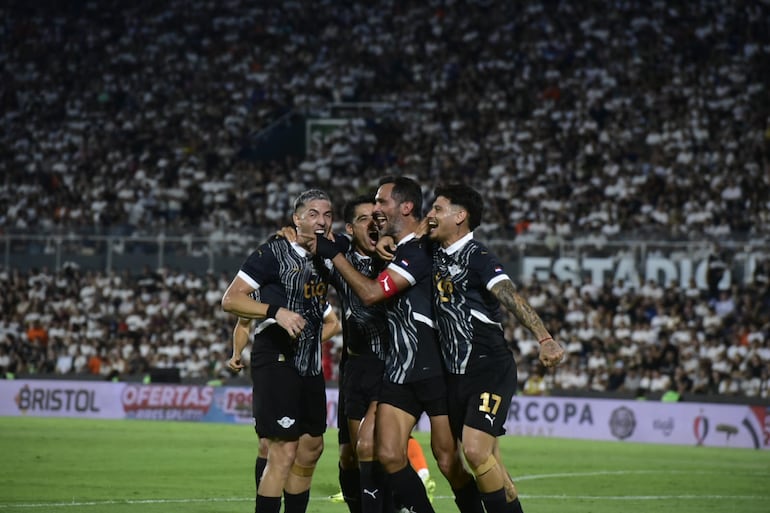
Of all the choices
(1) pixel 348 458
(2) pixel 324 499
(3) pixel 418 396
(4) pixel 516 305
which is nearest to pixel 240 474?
(2) pixel 324 499

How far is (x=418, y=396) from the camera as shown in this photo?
9.59 m

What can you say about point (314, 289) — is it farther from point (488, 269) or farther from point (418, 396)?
point (488, 269)

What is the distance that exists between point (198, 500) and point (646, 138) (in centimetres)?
2431

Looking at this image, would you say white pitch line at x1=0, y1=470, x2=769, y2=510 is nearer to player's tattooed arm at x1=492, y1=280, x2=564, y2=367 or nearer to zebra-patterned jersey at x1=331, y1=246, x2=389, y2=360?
zebra-patterned jersey at x1=331, y1=246, x2=389, y2=360

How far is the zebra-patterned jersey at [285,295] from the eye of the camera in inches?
384

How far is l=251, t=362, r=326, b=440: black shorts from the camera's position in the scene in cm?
950

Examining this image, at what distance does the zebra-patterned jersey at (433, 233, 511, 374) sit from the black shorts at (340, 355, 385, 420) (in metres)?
0.92

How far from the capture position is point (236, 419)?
2862 centimetres

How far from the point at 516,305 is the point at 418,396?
106 cm

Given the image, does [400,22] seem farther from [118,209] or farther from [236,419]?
[236,419]

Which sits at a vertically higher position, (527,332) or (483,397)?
(483,397)

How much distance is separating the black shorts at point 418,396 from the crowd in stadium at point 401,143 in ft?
55.7

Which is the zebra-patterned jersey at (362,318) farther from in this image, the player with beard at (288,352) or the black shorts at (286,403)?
the black shorts at (286,403)

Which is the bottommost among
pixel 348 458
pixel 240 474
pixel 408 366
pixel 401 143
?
pixel 240 474
